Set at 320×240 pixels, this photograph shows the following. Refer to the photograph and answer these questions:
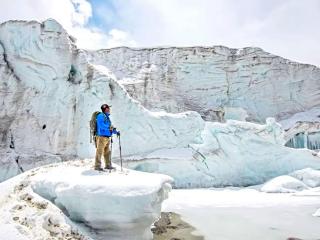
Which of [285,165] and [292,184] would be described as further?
[285,165]

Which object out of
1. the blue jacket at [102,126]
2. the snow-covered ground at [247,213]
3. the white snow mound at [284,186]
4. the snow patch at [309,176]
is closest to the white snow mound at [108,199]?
the blue jacket at [102,126]

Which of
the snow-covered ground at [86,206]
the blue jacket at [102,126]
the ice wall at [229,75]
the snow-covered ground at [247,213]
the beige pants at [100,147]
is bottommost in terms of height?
the snow-covered ground at [247,213]

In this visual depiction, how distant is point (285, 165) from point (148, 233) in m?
10.3

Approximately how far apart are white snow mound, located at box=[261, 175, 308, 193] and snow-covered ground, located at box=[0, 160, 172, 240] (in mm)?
7906

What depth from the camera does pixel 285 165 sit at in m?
15.2

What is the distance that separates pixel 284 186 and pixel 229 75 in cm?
1160

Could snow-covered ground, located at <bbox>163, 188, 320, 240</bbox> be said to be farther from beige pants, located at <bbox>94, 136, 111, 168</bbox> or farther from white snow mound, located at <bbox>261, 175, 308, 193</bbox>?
beige pants, located at <bbox>94, 136, 111, 168</bbox>

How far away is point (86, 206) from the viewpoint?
17.3ft

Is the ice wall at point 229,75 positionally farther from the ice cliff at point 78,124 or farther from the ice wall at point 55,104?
the ice wall at point 55,104

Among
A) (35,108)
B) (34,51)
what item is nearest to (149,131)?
(35,108)

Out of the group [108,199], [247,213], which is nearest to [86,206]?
[108,199]

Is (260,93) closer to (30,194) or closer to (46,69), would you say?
(46,69)

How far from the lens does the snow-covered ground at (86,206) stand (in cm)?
502

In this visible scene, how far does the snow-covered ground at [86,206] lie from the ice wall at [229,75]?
17306 mm
